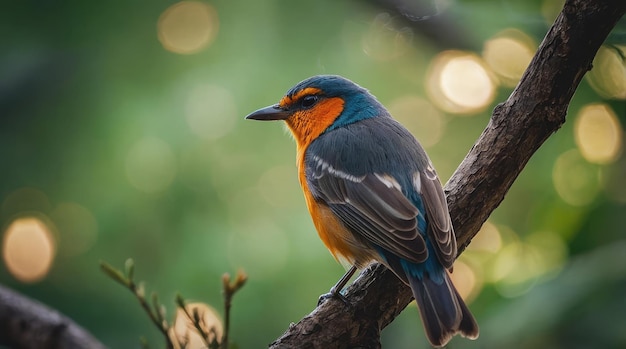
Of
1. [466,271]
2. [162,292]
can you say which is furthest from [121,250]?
[466,271]

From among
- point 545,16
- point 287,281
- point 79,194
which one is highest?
point 545,16

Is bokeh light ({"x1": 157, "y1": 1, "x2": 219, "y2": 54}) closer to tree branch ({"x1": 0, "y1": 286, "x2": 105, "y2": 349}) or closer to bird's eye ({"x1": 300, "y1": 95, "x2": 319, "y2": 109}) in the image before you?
bird's eye ({"x1": 300, "y1": 95, "x2": 319, "y2": 109})

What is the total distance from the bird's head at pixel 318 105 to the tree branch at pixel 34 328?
4.90 ft

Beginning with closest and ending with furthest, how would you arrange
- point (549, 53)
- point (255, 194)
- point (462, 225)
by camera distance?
point (549, 53) < point (462, 225) < point (255, 194)

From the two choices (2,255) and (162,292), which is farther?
(2,255)

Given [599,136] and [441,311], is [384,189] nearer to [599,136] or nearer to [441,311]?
[441,311]

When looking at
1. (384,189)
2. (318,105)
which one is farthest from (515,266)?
(384,189)

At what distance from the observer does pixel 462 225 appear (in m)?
3.52

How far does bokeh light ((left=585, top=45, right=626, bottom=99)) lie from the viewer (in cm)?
456

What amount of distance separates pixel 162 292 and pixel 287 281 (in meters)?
0.83

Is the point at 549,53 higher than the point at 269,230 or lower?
lower

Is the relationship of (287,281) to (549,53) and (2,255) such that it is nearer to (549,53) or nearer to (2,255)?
(2,255)

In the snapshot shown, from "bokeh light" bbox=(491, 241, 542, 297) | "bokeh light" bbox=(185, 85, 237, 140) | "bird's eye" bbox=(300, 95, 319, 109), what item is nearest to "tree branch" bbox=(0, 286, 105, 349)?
"bird's eye" bbox=(300, 95, 319, 109)

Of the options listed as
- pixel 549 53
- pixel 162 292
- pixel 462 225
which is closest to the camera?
pixel 549 53
